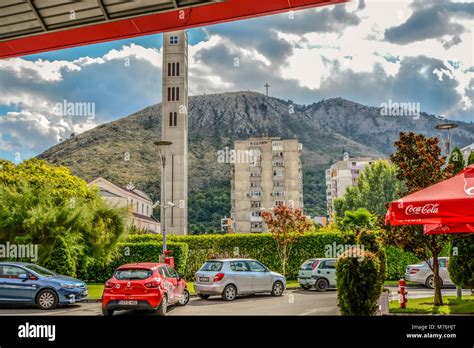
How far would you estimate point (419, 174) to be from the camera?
1379 cm

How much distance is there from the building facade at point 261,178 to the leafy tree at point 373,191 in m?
34.1

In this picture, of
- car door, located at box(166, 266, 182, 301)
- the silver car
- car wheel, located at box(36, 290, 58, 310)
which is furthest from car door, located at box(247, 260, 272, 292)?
car wheel, located at box(36, 290, 58, 310)

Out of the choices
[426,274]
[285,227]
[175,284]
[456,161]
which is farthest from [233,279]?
[285,227]

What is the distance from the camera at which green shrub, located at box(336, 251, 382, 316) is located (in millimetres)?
9125

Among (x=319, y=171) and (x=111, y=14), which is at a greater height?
(x=319, y=171)

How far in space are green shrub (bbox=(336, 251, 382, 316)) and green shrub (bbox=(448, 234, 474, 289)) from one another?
5.40m

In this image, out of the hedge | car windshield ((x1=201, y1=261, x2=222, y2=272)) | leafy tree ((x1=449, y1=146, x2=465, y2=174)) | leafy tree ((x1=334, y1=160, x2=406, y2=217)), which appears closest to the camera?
leafy tree ((x1=449, y1=146, x2=465, y2=174))

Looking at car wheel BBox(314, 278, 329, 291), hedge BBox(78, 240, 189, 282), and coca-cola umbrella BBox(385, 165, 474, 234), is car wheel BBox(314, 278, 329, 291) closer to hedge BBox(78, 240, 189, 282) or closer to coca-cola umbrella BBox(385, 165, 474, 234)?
hedge BBox(78, 240, 189, 282)

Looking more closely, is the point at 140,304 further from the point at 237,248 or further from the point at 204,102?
the point at 204,102

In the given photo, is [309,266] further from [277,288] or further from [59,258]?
[59,258]

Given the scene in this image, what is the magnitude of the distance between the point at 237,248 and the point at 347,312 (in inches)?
737

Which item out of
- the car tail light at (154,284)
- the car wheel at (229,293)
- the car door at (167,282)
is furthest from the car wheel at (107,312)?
the car wheel at (229,293)

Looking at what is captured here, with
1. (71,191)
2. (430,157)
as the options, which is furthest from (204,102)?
(430,157)

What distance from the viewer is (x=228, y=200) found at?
391ft
